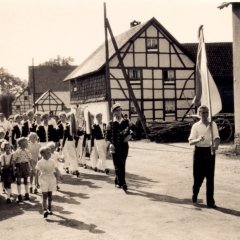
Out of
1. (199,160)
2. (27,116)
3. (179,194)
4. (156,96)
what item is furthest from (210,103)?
(156,96)

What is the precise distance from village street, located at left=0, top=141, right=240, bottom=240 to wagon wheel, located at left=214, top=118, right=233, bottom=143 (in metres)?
11.4

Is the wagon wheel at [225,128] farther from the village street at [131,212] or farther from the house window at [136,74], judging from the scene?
the village street at [131,212]

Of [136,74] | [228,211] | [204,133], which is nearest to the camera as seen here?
[228,211]

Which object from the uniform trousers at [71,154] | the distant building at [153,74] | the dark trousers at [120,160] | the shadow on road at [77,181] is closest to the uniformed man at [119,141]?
the dark trousers at [120,160]

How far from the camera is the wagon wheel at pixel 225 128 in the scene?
23.3 meters

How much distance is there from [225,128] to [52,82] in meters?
48.4

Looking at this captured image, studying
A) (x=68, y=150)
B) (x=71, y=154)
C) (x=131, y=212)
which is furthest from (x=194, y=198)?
(x=68, y=150)

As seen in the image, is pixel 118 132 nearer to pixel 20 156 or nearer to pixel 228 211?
pixel 20 156

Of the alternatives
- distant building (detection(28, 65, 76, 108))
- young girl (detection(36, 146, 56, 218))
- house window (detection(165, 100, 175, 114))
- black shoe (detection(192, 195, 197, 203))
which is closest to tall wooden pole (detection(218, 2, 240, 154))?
black shoe (detection(192, 195, 197, 203))

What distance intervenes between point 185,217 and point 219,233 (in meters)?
1.09

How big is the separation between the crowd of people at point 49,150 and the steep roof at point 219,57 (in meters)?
22.4

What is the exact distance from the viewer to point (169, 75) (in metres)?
34.5

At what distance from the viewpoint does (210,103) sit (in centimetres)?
830

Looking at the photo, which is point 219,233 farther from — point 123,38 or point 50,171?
point 123,38
